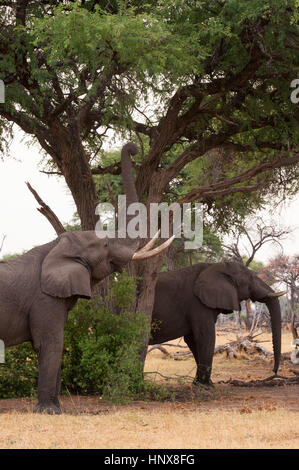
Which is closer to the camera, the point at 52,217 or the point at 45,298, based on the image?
the point at 45,298

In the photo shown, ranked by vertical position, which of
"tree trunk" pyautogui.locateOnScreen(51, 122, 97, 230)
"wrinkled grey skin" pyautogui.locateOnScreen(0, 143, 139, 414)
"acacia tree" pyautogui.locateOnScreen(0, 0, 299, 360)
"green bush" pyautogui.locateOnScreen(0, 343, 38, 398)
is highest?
"acacia tree" pyautogui.locateOnScreen(0, 0, 299, 360)

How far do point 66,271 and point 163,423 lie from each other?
249 centimetres

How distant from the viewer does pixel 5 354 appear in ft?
39.3

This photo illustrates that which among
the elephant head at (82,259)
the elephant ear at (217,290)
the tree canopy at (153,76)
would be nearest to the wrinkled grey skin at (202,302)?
the elephant ear at (217,290)

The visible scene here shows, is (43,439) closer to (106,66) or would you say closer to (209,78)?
(106,66)

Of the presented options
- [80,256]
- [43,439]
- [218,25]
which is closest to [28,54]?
[218,25]

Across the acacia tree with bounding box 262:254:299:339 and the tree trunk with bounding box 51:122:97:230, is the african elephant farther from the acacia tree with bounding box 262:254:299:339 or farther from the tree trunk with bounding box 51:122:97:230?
the acacia tree with bounding box 262:254:299:339

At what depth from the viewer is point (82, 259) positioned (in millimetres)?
10203

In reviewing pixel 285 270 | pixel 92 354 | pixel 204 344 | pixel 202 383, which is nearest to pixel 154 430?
pixel 92 354

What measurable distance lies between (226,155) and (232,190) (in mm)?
3817

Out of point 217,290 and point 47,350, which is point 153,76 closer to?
point 217,290

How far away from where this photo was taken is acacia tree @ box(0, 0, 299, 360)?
11297mm

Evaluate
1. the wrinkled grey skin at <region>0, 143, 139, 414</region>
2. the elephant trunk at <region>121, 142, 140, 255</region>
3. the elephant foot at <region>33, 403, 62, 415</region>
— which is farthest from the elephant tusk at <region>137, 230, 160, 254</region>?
the elephant foot at <region>33, 403, 62, 415</region>

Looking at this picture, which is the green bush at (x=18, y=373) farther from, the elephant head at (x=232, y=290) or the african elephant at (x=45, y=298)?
the elephant head at (x=232, y=290)
